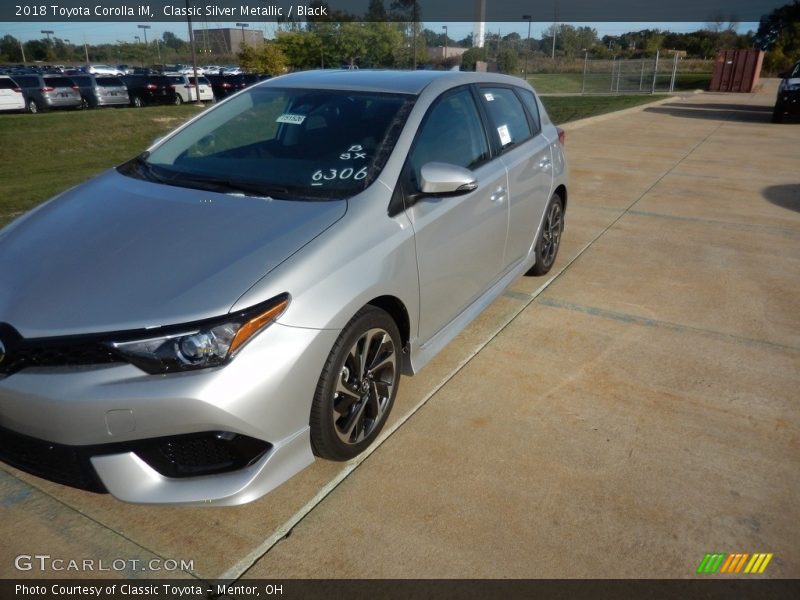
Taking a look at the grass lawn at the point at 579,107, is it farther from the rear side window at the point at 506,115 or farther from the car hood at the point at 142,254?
the car hood at the point at 142,254

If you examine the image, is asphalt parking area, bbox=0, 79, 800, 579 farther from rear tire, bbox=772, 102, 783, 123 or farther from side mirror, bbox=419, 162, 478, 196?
rear tire, bbox=772, 102, 783, 123

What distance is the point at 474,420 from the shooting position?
3.19 meters

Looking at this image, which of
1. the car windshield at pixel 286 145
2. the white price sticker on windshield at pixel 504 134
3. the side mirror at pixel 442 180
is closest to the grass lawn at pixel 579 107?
the white price sticker on windshield at pixel 504 134

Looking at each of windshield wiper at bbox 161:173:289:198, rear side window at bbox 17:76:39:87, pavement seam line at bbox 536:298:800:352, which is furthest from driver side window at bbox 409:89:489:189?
rear side window at bbox 17:76:39:87

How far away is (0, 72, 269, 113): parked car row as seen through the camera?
2467 centimetres

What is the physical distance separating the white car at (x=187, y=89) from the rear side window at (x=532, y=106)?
99.6 ft

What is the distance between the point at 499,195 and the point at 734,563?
2.31 metres

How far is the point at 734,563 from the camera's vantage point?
2.34m

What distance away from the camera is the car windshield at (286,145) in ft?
9.81

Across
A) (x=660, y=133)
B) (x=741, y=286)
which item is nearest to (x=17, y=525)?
(x=741, y=286)

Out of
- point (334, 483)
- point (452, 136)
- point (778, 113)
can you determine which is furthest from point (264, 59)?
point (334, 483)

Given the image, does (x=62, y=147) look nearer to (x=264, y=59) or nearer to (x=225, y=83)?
(x=225, y=83)

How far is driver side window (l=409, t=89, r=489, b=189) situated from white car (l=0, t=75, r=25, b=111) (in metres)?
26.0

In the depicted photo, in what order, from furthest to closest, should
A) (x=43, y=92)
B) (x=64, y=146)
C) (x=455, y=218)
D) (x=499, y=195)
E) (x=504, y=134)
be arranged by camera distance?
(x=43, y=92) → (x=64, y=146) → (x=504, y=134) → (x=499, y=195) → (x=455, y=218)
